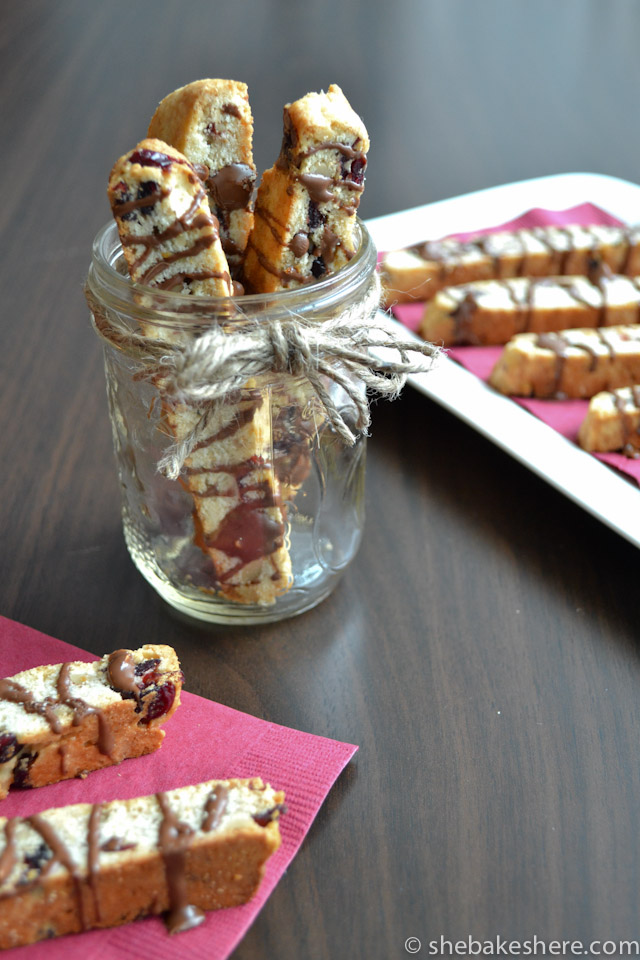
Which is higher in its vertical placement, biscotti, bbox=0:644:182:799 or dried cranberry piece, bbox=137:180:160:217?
dried cranberry piece, bbox=137:180:160:217

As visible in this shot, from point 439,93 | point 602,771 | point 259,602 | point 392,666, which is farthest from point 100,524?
point 439,93

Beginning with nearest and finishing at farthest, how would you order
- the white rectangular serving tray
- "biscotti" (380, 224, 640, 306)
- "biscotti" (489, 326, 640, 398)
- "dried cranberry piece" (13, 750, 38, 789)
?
"dried cranberry piece" (13, 750, 38, 789), the white rectangular serving tray, "biscotti" (489, 326, 640, 398), "biscotti" (380, 224, 640, 306)

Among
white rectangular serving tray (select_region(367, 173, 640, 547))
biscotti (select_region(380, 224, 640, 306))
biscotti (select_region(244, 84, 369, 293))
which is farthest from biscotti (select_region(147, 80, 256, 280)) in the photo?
biscotti (select_region(380, 224, 640, 306))

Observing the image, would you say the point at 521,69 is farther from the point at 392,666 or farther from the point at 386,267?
the point at 392,666

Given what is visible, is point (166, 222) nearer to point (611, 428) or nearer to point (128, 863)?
point (128, 863)

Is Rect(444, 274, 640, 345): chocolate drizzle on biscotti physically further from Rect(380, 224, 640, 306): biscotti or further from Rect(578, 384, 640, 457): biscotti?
Rect(578, 384, 640, 457): biscotti
